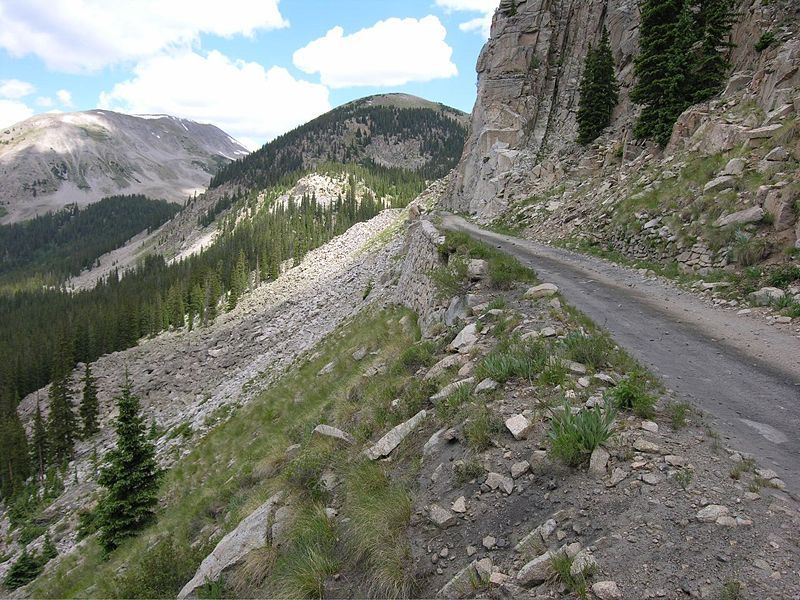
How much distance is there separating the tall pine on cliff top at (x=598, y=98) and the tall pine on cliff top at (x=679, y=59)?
676cm

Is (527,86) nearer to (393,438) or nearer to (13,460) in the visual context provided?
(393,438)

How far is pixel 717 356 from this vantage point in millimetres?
8344

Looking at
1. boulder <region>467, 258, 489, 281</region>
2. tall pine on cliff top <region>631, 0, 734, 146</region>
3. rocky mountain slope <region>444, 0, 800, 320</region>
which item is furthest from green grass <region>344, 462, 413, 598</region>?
tall pine on cliff top <region>631, 0, 734, 146</region>

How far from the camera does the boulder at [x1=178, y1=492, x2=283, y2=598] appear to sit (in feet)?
21.6

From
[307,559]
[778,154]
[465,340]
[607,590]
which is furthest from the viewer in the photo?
[778,154]

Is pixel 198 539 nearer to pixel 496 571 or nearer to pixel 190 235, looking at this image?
pixel 496 571

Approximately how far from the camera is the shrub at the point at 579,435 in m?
5.05

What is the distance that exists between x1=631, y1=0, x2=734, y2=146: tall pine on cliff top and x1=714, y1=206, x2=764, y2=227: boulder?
38.3ft

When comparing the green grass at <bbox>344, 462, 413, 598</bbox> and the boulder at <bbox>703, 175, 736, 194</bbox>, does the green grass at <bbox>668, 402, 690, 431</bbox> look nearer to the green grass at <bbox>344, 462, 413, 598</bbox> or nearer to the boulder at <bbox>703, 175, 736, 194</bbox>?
the green grass at <bbox>344, 462, 413, 598</bbox>

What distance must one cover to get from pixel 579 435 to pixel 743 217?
40.4 feet

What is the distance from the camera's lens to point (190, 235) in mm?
174000

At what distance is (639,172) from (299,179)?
138m

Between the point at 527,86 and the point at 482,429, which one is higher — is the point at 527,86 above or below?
above

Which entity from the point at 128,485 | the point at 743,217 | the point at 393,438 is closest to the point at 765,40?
the point at 743,217
